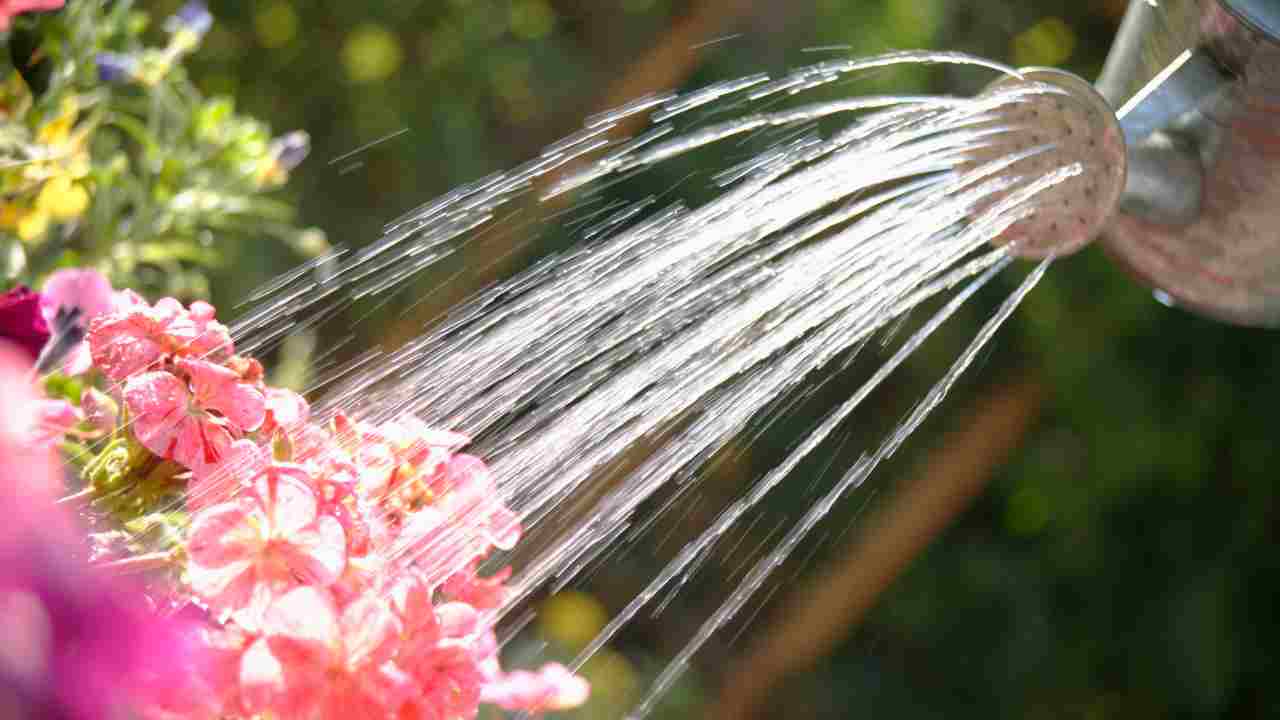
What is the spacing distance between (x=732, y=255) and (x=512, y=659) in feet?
5.01

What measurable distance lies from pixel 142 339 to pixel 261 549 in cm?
14

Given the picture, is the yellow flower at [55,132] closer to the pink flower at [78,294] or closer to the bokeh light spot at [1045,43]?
the pink flower at [78,294]

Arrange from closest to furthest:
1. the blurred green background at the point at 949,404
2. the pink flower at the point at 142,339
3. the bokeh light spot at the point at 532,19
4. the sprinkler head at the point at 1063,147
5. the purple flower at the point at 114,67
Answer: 1. the pink flower at the point at 142,339
2. the sprinkler head at the point at 1063,147
3. the purple flower at the point at 114,67
4. the blurred green background at the point at 949,404
5. the bokeh light spot at the point at 532,19

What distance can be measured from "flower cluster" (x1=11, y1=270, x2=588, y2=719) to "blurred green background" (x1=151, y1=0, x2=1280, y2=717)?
1995mm

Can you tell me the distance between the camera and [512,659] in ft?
8.42

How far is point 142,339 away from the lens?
0.64 metres

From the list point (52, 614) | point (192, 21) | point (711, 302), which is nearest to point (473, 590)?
point (52, 614)

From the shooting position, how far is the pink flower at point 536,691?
0.68 m

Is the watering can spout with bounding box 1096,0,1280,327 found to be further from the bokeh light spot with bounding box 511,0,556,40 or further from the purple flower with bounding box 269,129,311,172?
the bokeh light spot with bounding box 511,0,556,40

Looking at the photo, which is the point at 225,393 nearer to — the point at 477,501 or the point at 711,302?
the point at 477,501

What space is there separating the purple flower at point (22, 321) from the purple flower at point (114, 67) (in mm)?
408

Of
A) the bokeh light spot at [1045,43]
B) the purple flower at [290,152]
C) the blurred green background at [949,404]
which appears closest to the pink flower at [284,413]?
the purple flower at [290,152]

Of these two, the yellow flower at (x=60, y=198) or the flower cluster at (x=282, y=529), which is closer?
the flower cluster at (x=282, y=529)

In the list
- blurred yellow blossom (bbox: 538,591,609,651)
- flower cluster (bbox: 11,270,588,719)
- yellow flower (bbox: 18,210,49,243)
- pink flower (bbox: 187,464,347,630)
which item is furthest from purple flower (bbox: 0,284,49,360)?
blurred yellow blossom (bbox: 538,591,609,651)
